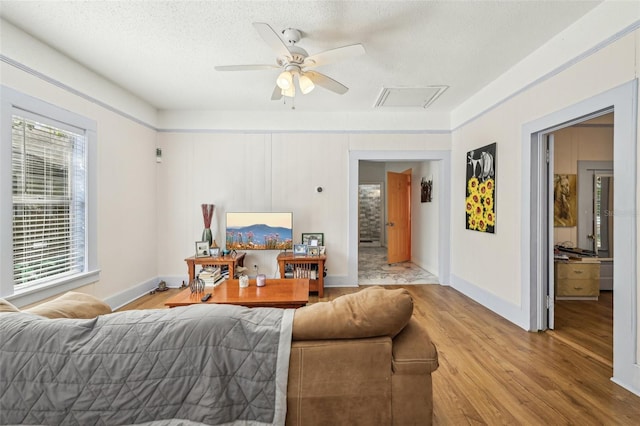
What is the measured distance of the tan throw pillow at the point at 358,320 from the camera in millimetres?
1160

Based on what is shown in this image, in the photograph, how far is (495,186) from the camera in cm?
335

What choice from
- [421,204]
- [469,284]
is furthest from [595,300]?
[421,204]

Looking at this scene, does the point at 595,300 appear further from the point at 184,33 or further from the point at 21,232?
the point at 21,232

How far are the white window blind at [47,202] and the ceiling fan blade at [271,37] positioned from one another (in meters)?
2.25

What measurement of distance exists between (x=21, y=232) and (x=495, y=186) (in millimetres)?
4810

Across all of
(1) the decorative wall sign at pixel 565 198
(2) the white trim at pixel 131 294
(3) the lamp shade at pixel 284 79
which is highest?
(3) the lamp shade at pixel 284 79

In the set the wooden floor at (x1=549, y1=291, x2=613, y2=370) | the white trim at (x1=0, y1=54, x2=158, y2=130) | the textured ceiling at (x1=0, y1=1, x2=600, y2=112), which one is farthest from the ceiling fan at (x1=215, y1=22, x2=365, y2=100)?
the wooden floor at (x1=549, y1=291, x2=613, y2=370)

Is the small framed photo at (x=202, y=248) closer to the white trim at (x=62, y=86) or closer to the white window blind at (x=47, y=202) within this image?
the white window blind at (x=47, y=202)

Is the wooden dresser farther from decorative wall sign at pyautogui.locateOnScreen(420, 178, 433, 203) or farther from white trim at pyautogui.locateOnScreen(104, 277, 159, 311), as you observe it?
white trim at pyautogui.locateOnScreen(104, 277, 159, 311)

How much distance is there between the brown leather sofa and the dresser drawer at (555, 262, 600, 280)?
363 cm

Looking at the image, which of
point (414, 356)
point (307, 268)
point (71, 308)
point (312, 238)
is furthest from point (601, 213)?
point (71, 308)

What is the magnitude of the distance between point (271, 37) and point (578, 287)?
4640 mm

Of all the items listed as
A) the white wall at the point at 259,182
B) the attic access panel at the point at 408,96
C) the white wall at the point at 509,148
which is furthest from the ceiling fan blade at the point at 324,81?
the white wall at the point at 509,148

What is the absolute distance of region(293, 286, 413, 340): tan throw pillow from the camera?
1160 mm
